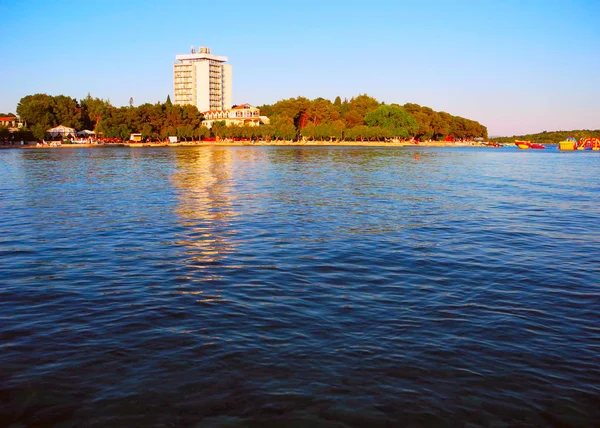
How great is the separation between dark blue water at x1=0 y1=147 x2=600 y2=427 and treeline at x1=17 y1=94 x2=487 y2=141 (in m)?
134

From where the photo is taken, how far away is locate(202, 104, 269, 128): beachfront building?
166625mm

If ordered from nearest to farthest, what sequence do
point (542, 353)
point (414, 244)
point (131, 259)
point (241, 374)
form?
point (241, 374) → point (542, 353) → point (131, 259) → point (414, 244)

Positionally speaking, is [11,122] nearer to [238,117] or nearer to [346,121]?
[238,117]

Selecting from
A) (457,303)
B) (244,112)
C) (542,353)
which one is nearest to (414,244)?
(457,303)

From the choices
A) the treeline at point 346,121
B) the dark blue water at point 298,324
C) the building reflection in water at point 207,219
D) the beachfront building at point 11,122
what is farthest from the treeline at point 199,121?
the dark blue water at point 298,324

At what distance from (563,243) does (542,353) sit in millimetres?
9574

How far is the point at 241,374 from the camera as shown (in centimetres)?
668

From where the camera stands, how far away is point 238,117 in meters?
176

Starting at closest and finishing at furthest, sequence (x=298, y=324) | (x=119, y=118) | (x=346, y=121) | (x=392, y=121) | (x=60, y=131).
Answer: (x=298, y=324), (x=60, y=131), (x=119, y=118), (x=392, y=121), (x=346, y=121)

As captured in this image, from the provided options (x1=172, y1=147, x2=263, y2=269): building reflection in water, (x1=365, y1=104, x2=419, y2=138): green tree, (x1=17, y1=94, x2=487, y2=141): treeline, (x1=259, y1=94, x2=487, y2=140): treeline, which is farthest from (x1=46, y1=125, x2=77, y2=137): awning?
(x1=172, y1=147, x2=263, y2=269): building reflection in water

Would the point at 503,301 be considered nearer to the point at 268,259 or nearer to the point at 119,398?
the point at 268,259

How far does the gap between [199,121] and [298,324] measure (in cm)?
15005

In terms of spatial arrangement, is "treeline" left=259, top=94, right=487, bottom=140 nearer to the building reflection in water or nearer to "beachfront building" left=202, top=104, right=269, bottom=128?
"beachfront building" left=202, top=104, right=269, bottom=128

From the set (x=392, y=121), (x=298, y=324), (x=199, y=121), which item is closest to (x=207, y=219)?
(x=298, y=324)
